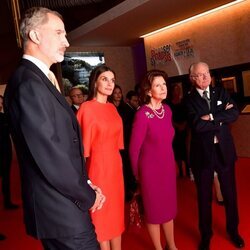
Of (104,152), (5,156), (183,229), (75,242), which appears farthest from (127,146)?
(75,242)

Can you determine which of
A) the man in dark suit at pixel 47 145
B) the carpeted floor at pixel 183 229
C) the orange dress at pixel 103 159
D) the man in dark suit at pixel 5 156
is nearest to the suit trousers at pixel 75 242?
the man in dark suit at pixel 47 145

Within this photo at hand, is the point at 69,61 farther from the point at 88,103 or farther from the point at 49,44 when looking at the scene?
the point at 49,44

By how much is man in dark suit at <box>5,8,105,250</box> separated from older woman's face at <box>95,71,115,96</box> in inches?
42.9

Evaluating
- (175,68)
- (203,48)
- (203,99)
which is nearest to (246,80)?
(203,48)

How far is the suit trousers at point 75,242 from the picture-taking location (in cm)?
139

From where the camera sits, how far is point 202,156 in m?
2.68

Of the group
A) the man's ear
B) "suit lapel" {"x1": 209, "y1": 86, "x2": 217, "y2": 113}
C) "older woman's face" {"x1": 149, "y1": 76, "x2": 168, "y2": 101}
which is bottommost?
"suit lapel" {"x1": 209, "y1": 86, "x2": 217, "y2": 113}

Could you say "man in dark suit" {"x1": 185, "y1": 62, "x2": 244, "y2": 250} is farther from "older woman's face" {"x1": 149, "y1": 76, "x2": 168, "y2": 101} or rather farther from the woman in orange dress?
the woman in orange dress

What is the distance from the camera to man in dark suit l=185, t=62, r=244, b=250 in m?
2.64

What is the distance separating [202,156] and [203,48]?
4.60 metres

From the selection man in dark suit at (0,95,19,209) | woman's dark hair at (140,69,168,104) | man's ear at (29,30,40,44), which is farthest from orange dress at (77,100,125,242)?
man in dark suit at (0,95,19,209)

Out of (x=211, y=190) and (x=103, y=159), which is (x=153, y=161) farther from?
(x=211, y=190)

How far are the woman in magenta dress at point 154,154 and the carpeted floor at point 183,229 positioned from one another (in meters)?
0.44

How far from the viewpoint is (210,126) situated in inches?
103
